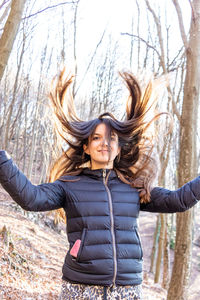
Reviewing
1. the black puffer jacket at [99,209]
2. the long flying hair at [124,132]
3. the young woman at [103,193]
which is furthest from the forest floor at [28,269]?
the black puffer jacket at [99,209]

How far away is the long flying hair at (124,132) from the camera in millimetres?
2355

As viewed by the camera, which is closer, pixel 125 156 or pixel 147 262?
pixel 125 156

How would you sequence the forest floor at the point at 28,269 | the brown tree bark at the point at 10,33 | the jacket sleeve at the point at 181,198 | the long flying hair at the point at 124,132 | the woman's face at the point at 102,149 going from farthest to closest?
the forest floor at the point at 28,269, the brown tree bark at the point at 10,33, the long flying hair at the point at 124,132, the woman's face at the point at 102,149, the jacket sleeve at the point at 181,198

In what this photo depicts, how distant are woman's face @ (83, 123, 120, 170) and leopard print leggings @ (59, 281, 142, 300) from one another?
31.4 inches

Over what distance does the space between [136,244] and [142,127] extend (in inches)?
36.0

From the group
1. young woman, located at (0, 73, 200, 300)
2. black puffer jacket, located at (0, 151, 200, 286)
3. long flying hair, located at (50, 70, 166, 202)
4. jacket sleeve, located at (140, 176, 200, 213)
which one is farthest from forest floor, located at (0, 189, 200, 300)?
jacket sleeve, located at (140, 176, 200, 213)

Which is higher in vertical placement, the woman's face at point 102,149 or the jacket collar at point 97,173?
the woman's face at point 102,149

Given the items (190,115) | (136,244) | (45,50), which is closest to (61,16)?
(45,50)

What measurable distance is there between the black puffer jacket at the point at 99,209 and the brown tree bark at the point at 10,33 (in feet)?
4.31

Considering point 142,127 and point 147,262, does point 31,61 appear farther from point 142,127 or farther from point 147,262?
point 147,262

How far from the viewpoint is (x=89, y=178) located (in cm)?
215

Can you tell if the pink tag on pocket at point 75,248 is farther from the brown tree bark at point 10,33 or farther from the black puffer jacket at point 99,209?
the brown tree bark at point 10,33

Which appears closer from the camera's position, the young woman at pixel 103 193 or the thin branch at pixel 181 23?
the young woman at pixel 103 193

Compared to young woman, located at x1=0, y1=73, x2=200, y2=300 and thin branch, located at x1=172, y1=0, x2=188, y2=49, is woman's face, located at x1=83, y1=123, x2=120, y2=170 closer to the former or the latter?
young woman, located at x1=0, y1=73, x2=200, y2=300
